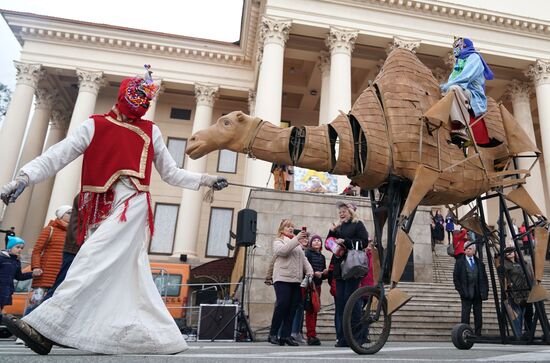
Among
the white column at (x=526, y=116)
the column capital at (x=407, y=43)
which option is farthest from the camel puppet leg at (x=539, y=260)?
the white column at (x=526, y=116)

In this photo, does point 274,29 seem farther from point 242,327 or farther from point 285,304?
point 285,304

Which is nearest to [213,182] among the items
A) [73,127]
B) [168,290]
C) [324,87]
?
[168,290]

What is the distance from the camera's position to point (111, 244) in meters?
3.23

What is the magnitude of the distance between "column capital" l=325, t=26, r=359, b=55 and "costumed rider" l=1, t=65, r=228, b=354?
1828 centimetres

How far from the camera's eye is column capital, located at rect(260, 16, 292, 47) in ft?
66.7

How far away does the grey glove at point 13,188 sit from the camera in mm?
2908

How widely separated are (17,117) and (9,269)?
65.0 ft

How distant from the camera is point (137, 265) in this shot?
10.9 feet

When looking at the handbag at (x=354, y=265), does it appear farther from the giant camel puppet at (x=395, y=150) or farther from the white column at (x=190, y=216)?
the white column at (x=190, y=216)

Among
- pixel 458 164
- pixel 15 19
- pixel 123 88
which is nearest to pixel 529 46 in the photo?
pixel 458 164

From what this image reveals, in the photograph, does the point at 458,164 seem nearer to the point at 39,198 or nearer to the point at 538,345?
the point at 538,345

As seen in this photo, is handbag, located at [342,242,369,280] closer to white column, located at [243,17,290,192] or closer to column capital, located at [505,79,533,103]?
white column, located at [243,17,290,192]

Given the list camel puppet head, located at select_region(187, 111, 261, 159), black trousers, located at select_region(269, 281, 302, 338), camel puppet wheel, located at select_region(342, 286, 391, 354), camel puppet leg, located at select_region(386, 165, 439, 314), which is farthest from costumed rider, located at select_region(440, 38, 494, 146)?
black trousers, located at select_region(269, 281, 302, 338)

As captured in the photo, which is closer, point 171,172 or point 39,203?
point 171,172
